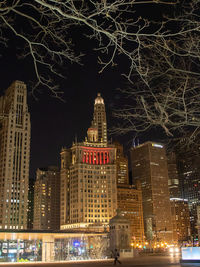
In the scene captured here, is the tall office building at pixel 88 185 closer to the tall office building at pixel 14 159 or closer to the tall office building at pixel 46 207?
the tall office building at pixel 14 159

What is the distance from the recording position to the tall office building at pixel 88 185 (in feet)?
414

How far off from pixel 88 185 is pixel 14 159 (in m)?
33.6

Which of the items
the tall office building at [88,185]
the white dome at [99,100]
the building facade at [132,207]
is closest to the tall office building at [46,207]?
the building facade at [132,207]

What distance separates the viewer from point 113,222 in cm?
4197

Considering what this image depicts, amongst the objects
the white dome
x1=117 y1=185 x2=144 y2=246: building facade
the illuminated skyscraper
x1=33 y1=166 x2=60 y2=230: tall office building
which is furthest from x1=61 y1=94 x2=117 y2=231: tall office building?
x1=33 y1=166 x2=60 y2=230: tall office building

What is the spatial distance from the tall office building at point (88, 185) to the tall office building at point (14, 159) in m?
22.3

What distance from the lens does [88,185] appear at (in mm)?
133875

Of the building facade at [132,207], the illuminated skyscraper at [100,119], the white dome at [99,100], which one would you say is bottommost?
the building facade at [132,207]

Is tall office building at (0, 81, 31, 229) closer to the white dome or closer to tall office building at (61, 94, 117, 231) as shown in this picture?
tall office building at (61, 94, 117, 231)

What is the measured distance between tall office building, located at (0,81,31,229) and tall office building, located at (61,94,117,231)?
22349 millimetres

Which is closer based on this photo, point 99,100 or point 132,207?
point 99,100

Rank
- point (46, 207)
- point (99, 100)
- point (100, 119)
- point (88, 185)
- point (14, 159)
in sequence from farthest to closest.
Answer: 1. point (46, 207)
2. point (99, 100)
3. point (100, 119)
4. point (88, 185)
5. point (14, 159)

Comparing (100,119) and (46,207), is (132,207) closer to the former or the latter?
(46,207)

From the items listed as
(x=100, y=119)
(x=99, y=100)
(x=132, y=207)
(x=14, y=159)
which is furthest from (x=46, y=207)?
(x=14, y=159)
